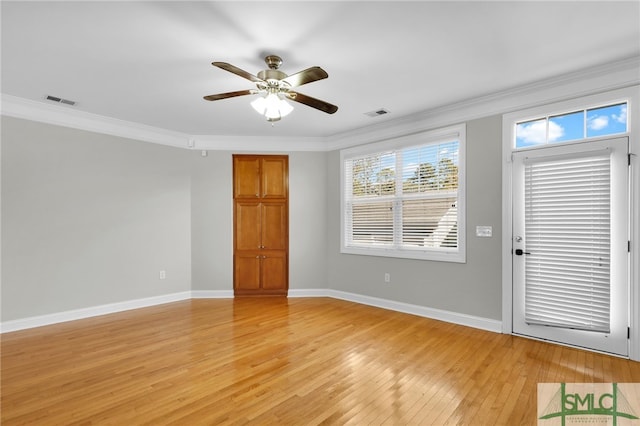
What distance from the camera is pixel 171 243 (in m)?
5.13

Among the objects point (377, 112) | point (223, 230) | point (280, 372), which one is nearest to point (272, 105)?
point (377, 112)

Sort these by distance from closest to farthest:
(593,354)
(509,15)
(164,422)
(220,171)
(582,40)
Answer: (164,422) → (509,15) → (582,40) → (593,354) → (220,171)

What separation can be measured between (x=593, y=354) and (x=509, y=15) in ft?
10.5

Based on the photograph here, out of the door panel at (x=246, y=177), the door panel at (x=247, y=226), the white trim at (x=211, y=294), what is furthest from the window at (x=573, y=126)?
the white trim at (x=211, y=294)

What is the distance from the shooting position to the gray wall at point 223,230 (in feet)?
17.6

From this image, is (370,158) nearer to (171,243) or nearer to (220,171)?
(220,171)

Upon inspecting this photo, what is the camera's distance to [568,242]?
3182mm

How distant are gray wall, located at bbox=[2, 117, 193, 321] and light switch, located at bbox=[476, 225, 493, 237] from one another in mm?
4532

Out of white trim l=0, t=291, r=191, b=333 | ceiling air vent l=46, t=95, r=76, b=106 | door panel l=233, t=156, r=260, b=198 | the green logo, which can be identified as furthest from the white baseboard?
ceiling air vent l=46, t=95, r=76, b=106

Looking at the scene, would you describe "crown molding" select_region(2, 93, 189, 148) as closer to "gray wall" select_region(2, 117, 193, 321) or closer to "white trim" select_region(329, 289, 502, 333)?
"gray wall" select_region(2, 117, 193, 321)

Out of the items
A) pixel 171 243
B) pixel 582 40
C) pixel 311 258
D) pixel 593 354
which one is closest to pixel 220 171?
pixel 171 243

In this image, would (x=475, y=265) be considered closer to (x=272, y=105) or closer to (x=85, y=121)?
(x=272, y=105)

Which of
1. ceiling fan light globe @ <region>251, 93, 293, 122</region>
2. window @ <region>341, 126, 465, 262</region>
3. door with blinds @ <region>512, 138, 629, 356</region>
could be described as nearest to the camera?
ceiling fan light globe @ <region>251, 93, 293, 122</region>

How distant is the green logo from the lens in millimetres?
2053
